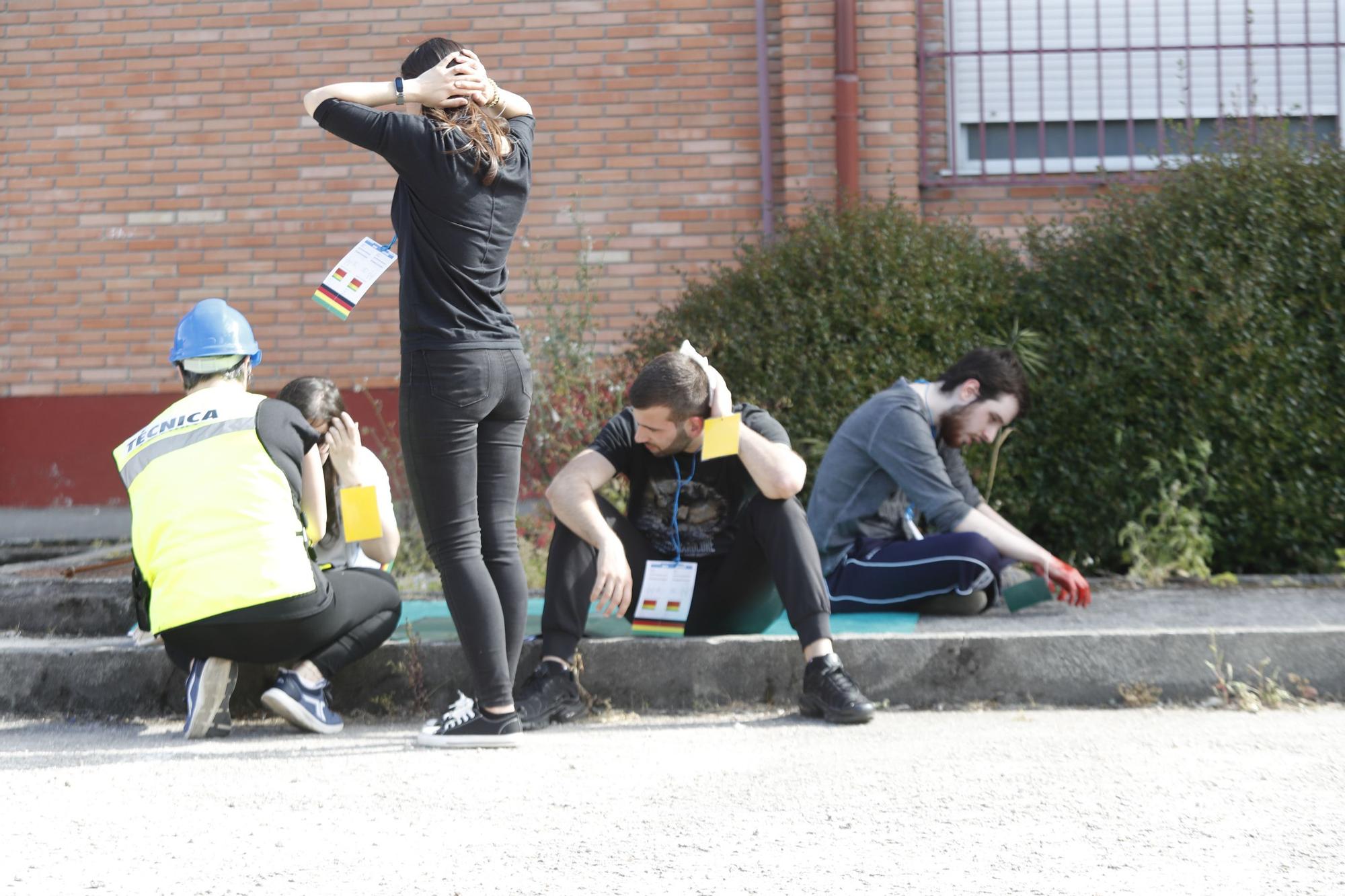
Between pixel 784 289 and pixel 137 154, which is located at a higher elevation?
pixel 137 154

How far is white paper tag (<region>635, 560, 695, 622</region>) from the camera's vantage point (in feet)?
14.7

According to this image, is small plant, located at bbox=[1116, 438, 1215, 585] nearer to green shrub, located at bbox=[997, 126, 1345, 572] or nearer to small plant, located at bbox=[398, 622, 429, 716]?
green shrub, located at bbox=[997, 126, 1345, 572]

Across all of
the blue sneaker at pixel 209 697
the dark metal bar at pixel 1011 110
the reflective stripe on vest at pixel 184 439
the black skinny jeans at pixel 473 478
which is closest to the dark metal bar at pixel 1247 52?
the dark metal bar at pixel 1011 110

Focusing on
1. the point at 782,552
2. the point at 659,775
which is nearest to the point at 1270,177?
the point at 782,552

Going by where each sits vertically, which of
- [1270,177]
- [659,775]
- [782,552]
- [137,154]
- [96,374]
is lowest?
[659,775]

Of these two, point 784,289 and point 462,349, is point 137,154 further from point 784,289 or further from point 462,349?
point 462,349

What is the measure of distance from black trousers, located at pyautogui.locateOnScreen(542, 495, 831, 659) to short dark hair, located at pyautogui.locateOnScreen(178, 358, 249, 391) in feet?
3.61

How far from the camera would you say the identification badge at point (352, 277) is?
3.83m

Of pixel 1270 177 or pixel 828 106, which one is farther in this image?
pixel 828 106

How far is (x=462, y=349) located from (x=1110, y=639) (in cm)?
224

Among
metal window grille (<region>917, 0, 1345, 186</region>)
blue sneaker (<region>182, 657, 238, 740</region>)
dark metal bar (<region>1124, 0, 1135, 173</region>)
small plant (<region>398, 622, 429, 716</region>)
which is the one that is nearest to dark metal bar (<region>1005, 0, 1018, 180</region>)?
metal window grille (<region>917, 0, 1345, 186</region>)

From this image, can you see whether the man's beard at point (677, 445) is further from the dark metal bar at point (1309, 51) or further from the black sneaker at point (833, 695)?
the dark metal bar at point (1309, 51)

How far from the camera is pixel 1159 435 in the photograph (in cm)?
609

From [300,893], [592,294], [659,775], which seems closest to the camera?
[300,893]
